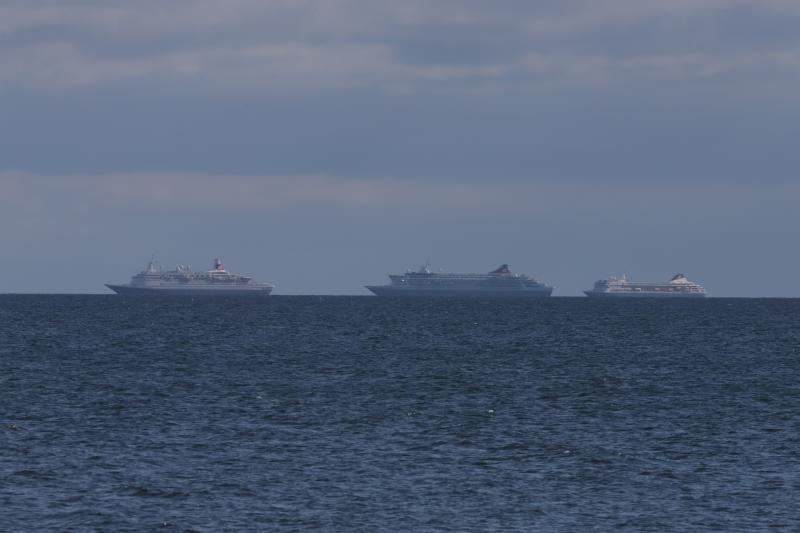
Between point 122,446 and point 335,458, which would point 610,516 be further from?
point 122,446

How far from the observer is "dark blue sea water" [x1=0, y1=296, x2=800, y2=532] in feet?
115

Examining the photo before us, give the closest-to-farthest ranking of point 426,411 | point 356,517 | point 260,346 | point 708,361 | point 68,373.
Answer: point 356,517 < point 426,411 < point 68,373 < point 708,361 < point 260,346

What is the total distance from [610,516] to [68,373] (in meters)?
52.3

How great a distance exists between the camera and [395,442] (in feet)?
159

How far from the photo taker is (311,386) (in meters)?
72.8

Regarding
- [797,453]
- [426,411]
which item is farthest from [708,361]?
[797,453]

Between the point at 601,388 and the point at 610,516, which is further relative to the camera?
the point at 601,388

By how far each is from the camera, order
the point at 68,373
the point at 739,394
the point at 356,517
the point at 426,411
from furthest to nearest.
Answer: the point at 68,373, the point at 739,394, the point at 426,411, the point at 356,517

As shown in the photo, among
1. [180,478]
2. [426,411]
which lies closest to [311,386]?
[426,411]

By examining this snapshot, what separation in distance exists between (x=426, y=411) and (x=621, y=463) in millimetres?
17219

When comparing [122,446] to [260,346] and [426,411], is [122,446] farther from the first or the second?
[260,346]

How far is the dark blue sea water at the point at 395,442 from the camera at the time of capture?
35000mm

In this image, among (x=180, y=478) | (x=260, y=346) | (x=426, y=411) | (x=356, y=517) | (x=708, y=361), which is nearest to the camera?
(x=356, y=517)

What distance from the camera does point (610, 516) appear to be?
34781mm
